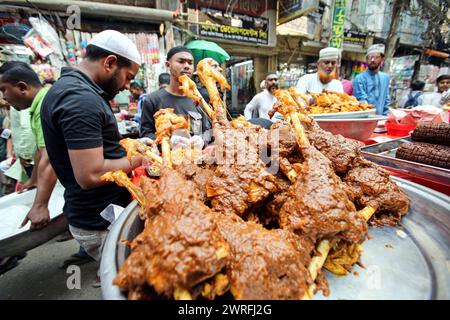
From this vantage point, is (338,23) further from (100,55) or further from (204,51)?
(100,55)

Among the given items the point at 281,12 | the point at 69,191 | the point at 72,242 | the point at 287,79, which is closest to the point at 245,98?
the point at 287,79

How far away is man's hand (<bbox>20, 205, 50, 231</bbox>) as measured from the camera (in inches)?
87.6

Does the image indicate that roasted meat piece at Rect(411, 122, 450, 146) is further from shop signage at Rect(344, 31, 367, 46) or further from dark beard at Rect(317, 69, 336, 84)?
shop signage at Rect(344, 31, 367, 46)

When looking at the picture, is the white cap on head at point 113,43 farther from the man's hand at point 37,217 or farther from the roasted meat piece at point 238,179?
the man's hand at point 37,217

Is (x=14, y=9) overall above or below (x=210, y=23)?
below

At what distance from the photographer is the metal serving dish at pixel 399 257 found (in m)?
0.83

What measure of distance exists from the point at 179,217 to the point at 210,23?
26.5ft

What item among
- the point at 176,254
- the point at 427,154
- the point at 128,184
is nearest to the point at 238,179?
the point at 176,254

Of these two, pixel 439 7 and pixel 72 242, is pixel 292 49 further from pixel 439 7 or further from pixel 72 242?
pixel 72 242

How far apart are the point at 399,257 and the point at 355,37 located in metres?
15.0

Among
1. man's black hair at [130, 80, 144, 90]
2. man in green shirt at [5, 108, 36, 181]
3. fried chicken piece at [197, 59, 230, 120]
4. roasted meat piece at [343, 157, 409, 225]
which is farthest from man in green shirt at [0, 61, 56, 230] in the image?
man's black hair at [130, 80, 144, 90]

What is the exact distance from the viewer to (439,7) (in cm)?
1176

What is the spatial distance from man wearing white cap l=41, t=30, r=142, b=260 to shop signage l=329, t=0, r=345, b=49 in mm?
9725

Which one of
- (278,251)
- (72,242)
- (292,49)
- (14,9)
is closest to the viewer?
(278,251)
